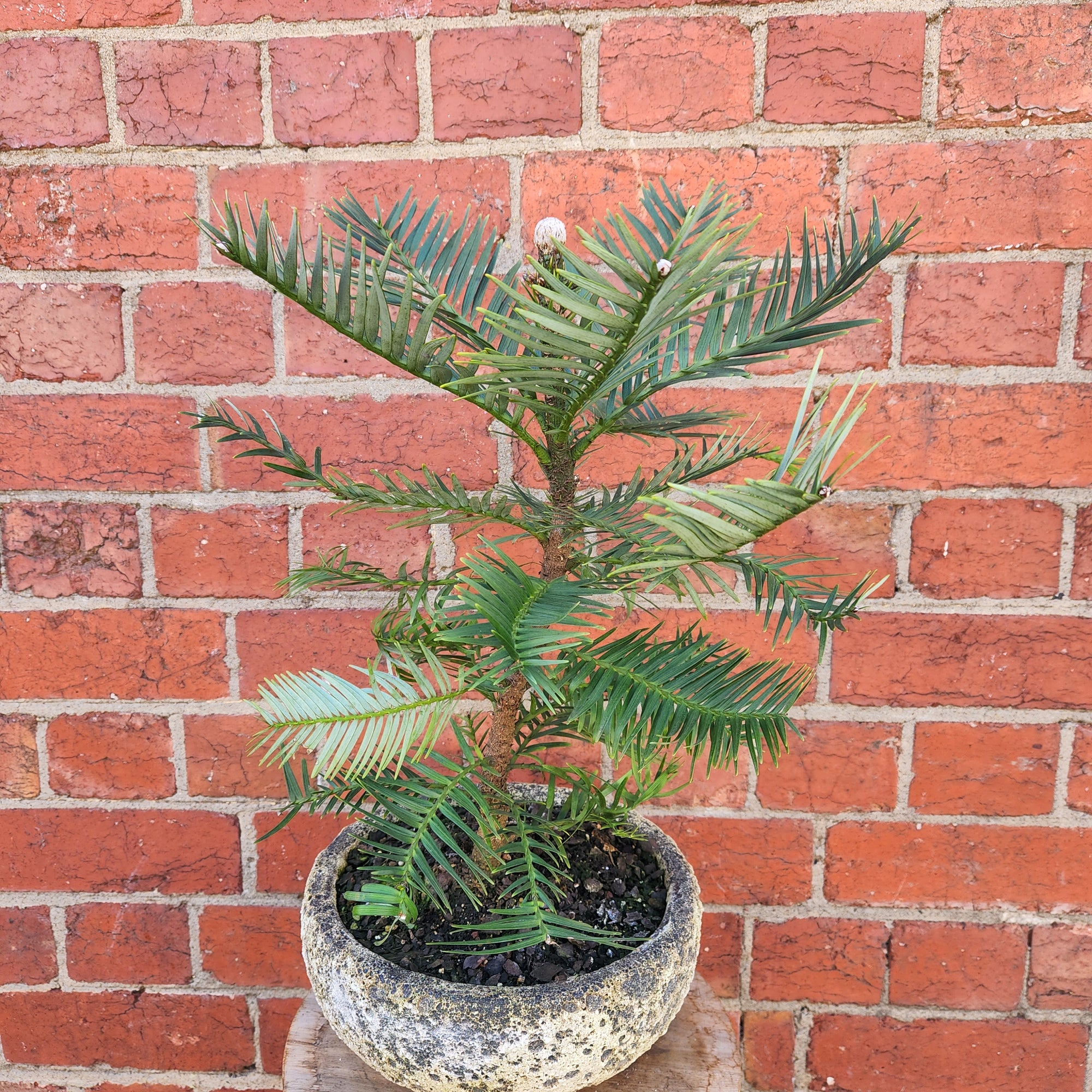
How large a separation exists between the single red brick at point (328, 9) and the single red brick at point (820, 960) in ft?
3.13

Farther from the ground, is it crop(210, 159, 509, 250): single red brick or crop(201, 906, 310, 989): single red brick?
crop(210, 159, 509, 250): single red brick

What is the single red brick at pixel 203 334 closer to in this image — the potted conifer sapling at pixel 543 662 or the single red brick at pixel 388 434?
the single red brick at pixel 388 434

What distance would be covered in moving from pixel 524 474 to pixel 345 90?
0.39 m

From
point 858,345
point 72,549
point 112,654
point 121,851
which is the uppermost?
point 858,345

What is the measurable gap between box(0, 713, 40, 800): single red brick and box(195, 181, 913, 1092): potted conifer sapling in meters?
Result: 0.48

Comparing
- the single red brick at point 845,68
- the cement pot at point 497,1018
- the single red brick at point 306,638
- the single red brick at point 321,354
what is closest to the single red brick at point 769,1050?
the cement pot at point 497,1018

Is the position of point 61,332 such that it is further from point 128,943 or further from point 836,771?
point 836,771

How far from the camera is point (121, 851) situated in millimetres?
998

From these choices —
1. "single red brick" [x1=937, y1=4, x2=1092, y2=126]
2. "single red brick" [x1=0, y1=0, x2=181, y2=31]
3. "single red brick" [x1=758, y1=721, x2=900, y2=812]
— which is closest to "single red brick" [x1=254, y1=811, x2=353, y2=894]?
"single red brick" [x1=758, y1=721, x2=900, y2=812]

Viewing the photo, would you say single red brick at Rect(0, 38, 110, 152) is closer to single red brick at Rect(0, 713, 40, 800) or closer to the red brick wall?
the red brick wall

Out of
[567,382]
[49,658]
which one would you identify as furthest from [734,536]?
[49,658]

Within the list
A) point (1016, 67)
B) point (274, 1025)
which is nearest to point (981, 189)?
point (1016, 67)

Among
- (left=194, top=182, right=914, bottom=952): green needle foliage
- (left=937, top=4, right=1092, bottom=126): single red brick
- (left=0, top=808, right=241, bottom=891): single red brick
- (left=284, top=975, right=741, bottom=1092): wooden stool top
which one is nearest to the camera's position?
(left=194, top=182, right=914, bottom=952): green needle foliage

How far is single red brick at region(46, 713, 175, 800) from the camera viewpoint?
97 centimetres
